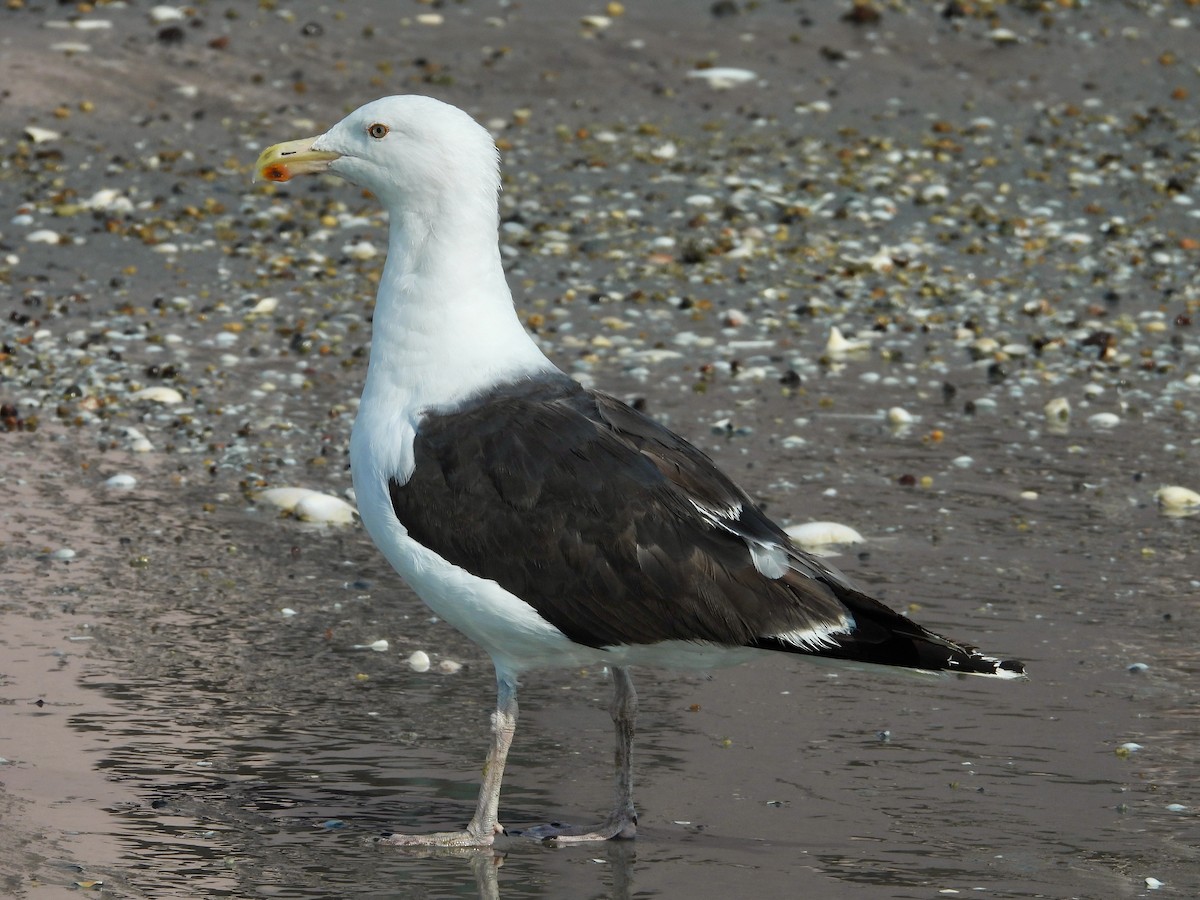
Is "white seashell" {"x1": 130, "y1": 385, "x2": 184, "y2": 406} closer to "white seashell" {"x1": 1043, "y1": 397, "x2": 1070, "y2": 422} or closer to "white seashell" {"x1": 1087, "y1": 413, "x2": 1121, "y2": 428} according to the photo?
"white seashell" {"x1": 1043, "y1": 397, "x2": 1070, "y2": 422}

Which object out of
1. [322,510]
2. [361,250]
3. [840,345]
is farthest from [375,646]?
[361,250]

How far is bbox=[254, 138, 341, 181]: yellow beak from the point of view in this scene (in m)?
5.97

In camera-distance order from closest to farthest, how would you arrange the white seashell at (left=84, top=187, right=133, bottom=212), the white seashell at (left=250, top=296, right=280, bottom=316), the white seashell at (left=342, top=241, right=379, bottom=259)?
the white seashell at (left=250, top=296, right=280, bottom=316)
the white seashell at (left=342, top=241, right=379, bottom=259)
the white seashell at (left=84, top=187, right=133, bottom=212)

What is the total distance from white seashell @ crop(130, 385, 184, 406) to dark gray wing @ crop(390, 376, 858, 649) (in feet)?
14.9

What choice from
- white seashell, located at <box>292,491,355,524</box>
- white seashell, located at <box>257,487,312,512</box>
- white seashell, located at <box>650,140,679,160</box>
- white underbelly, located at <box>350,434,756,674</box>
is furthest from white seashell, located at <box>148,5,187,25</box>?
white underbelly, located at <box>350,434,756,674</box>

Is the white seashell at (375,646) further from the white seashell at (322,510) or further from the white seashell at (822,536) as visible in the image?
the white seashell at (822,536)

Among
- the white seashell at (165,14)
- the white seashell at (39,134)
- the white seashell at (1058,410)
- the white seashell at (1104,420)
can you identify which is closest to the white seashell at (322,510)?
the white seashell at (1058,410)

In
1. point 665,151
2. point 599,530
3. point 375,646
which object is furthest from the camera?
point 665,151

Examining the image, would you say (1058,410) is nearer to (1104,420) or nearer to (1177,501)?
(1104,420)

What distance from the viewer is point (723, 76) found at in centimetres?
1611

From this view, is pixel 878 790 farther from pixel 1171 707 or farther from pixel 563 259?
pixel 563 259

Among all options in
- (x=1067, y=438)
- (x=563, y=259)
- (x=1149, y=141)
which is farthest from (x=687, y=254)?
(x=1149, y=141)

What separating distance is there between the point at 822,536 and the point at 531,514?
3.03m

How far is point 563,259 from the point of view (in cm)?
1230
